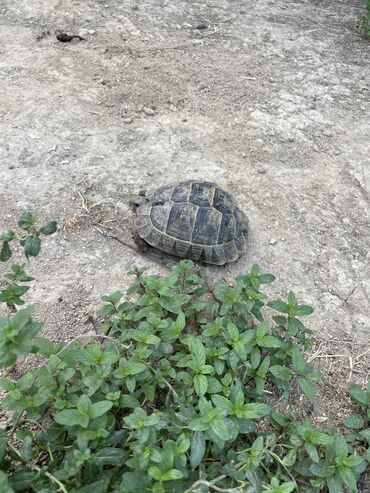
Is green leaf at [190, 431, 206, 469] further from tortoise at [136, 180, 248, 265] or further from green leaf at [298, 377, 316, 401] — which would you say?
tortoise at [136, 180, 248, 265]

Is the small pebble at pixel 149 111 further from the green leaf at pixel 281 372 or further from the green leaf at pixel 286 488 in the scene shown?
the green leaf at pixel 286 488

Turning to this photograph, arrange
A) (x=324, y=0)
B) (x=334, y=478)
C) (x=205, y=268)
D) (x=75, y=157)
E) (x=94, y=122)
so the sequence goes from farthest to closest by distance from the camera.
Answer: (x=324, y=0)
(x=94, y=122)
(x=75, y=157)
(x=205, y=268)
(x=334, y=478)

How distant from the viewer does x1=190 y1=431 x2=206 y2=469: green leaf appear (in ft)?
6.25

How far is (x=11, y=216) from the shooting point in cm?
364

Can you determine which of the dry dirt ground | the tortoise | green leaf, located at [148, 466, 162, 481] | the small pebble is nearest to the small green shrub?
green leaf, located at [148, 466, 162, 481]

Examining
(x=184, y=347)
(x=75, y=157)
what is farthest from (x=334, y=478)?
(x=75, y=157)

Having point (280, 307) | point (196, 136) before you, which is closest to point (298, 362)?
point (280, 307)

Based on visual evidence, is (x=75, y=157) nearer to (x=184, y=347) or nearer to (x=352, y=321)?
(x=184, y=347)

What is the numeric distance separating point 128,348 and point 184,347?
0.33 metres

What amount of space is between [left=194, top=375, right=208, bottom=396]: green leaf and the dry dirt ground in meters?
0.91

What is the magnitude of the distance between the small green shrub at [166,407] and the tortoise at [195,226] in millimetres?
774

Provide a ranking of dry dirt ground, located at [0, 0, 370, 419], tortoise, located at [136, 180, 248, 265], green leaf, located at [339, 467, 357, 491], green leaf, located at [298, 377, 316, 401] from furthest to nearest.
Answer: tortoise, located at [136, 180, 248, 265] < dry dirt ground, located at [0, 0, 370, 419] < green leaf, located at [298, 377, 316, 401] < green leaf, located at [339, 467, 357, 491]

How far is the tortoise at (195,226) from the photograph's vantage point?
3.51 m

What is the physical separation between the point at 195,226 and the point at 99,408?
5.92 feet
